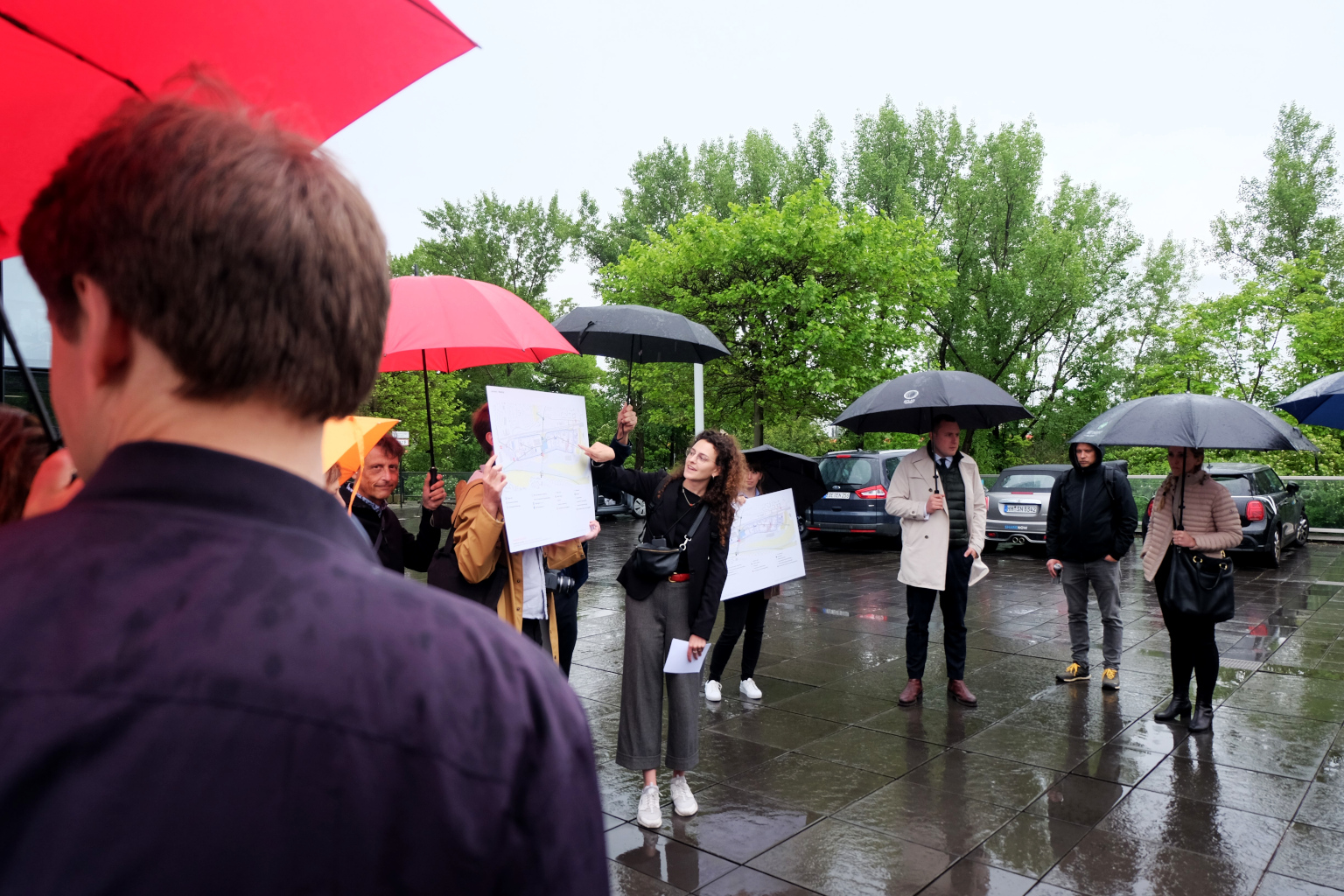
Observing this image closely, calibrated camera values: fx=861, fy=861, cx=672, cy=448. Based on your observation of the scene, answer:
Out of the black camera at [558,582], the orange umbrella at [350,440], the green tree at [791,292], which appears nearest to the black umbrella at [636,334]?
the black camera at [558,582]

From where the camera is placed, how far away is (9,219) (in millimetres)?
2145

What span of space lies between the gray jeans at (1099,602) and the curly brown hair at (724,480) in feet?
11.9

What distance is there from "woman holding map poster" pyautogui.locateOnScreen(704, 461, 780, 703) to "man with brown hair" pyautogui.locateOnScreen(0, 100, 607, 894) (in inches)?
209

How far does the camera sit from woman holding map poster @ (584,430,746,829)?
4.22 meters

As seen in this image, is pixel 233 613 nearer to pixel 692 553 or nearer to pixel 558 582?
pixel 558 582

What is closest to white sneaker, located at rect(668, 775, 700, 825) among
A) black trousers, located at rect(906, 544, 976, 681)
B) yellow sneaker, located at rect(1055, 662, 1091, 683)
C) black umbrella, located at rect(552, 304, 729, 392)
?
black trousers, located at rect(906, 544, 976, 681)

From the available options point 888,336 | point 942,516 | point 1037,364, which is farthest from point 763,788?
point 1037,364

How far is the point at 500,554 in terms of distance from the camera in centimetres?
397

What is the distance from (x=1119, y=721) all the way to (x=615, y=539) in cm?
1296

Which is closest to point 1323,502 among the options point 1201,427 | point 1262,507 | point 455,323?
point 1262,507

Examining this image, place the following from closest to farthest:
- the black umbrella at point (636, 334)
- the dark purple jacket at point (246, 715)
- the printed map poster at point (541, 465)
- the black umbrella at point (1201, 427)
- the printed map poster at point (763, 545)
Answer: the dark purple jacket at point (246, 715) < the printed map poster at point (541, 465) < the black umbrella at point (1201, 427) < the printed map poster at point (763, 545) < the black umbrella at point (636, 334)

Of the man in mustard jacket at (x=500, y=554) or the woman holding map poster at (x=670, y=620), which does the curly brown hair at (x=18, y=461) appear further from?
the woman holding map poster at (x=670, y=620)

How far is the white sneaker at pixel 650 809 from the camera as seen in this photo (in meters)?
4.21

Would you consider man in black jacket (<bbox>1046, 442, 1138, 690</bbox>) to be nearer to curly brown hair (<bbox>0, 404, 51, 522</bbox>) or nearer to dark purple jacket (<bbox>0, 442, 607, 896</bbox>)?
curly brown hair (<bbox>0, 404, 51, 522</bbox>)
